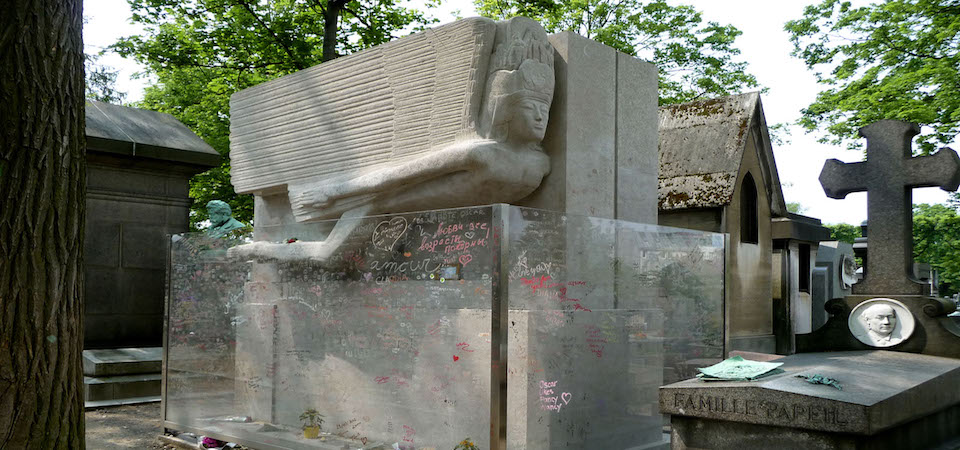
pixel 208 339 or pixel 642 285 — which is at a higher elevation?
pixel 642 285

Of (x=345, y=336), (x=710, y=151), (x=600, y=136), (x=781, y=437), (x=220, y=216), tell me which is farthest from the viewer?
(x=710, y=151)

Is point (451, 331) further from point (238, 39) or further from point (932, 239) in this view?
point (932, 239)

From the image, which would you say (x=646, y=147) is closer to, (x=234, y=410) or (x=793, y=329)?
(x=234, y=410)

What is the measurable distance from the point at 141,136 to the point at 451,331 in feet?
24.0

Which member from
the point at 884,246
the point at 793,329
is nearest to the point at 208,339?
the point at 884,246

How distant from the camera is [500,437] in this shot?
481 centimetres

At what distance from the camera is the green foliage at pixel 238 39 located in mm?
17688

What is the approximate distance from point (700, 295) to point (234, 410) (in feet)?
14.1

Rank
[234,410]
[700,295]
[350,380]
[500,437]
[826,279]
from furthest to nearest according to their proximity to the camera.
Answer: [826,279], [234,410], [700,295], [350,380], [500,437]

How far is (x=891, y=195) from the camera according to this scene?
744 centimetres

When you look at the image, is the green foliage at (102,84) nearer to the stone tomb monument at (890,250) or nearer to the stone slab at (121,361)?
the stone slab at (121,361)

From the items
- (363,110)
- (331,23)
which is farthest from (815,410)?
(331,23)

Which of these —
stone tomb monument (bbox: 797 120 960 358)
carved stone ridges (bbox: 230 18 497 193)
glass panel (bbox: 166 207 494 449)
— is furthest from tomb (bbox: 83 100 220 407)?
stone tomb monument (bbox: 797 120 960 358)

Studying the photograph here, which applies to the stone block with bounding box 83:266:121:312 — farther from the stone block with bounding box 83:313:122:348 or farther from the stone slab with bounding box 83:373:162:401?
the stone slab with bounding box 83:373:162:401
